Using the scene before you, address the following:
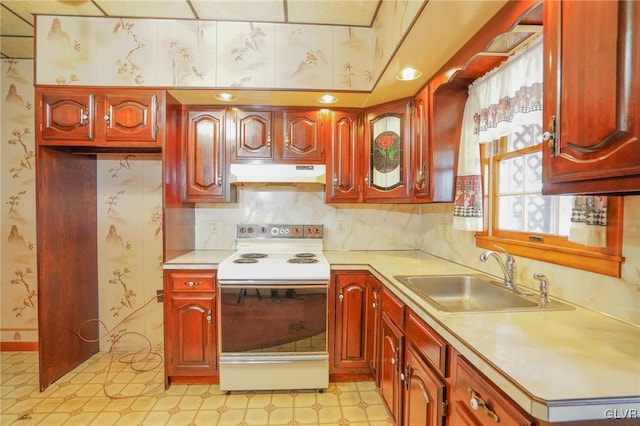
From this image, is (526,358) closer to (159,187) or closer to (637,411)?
(637,411)

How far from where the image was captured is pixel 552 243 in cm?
138

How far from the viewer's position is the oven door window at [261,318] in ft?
6.76

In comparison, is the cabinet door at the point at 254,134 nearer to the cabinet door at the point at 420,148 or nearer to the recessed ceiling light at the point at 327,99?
the recessed ceiling light at the point at 327,99

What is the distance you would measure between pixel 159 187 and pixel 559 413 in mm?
2769

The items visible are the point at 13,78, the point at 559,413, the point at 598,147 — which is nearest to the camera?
the point at 559,413

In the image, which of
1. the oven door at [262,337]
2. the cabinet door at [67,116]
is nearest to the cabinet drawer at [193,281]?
the oven door at [262,337]

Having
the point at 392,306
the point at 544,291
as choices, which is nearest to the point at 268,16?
the point at 392,306

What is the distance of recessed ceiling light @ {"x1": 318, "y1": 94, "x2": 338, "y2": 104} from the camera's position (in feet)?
7.25

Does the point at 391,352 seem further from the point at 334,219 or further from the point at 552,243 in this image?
the point at 334,219

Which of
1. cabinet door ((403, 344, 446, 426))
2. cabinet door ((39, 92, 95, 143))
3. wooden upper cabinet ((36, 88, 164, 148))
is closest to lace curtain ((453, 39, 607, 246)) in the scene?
cabinet door ((403, 344, 446, 426))

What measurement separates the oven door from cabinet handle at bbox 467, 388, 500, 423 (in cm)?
129

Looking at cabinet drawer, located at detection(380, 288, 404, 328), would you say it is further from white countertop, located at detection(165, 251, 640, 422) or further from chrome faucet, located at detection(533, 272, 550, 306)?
chrome faucet, located at detection(533, 272, 550, 306)

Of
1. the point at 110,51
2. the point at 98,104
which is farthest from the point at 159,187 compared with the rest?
the point at 110,51

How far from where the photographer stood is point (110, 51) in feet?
6.79
